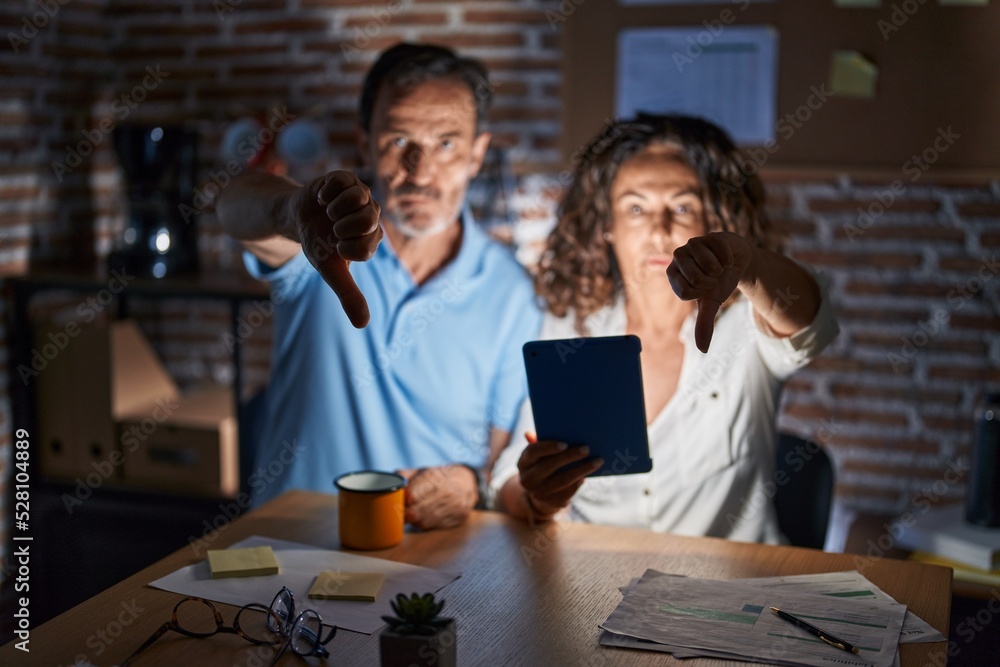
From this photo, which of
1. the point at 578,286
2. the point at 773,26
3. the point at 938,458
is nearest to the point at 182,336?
the point at 578,286

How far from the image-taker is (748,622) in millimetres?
1281

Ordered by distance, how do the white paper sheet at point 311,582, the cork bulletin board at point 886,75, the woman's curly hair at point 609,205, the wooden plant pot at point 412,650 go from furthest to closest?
the cork bulletin board at point 886,75 → the woman's curly hair at point 609,205 → the white paper sheet at point 311,582 → the wooden plant pot at point 412,650

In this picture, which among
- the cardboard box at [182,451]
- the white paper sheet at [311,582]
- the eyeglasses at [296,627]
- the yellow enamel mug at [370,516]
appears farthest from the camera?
the cardboard box at [182,451]

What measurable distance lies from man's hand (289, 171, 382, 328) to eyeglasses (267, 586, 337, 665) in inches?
15.7

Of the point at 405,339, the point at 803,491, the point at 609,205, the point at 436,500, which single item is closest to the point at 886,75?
the point at 609,205

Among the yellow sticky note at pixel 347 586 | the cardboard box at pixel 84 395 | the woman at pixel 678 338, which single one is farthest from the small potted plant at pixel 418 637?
the cardboard box at pixel 84 395

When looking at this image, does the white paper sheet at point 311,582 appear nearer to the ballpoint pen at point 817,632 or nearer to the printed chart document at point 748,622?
the printed chart document at point 748,622

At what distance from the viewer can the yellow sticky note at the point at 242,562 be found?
142 centimetres

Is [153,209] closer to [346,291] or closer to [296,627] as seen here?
[346,291]

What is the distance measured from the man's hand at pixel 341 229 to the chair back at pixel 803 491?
40.5 inches

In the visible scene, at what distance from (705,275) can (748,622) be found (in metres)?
0.49

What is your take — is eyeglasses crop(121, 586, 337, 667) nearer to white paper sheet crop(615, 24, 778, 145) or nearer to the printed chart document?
the printed chart document

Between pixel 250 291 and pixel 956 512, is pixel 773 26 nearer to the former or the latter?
pixel 956 512

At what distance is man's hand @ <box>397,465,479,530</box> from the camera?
1637 millimetres
